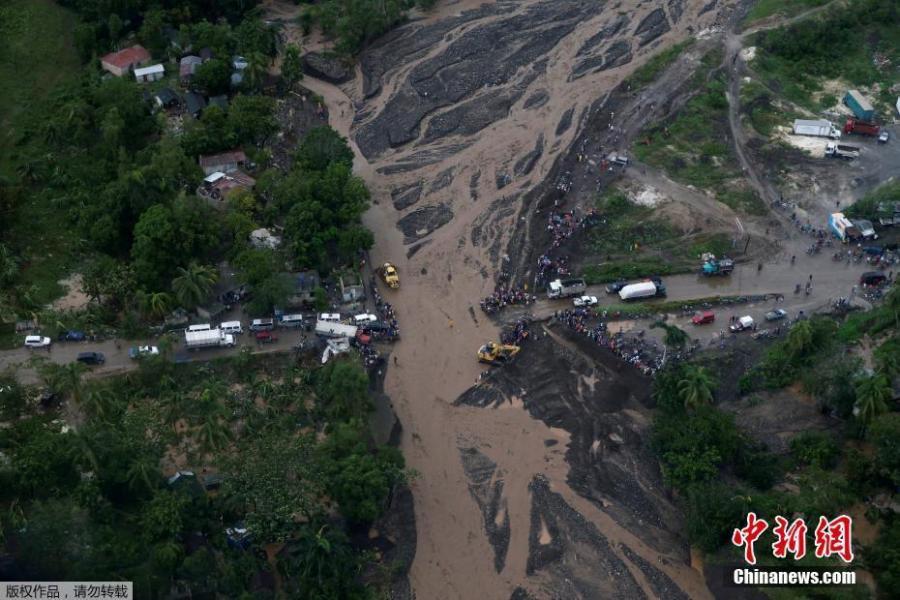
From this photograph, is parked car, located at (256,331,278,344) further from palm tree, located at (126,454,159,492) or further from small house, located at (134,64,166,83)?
small house, located at (134,64,166,83)

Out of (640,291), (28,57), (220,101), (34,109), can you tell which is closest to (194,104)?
(220,101)

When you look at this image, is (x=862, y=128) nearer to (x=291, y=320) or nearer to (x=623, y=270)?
(x=623, y=270)

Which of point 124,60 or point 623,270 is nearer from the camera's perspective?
point 623,270

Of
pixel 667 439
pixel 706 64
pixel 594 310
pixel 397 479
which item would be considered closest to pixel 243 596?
pixel 397 479

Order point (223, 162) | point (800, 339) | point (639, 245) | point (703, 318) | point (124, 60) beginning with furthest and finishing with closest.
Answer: point (124, 60) → point (223, 162) → point (639, 245) → point (703, 318) → point (800, 339)

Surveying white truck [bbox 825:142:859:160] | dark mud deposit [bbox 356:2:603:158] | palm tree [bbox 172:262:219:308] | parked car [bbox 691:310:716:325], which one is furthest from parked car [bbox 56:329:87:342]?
white truck [bbox 825:142:859:160]

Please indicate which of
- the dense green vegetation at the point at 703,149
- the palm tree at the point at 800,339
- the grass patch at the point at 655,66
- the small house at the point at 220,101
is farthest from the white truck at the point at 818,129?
the small house at the point at 220,101
